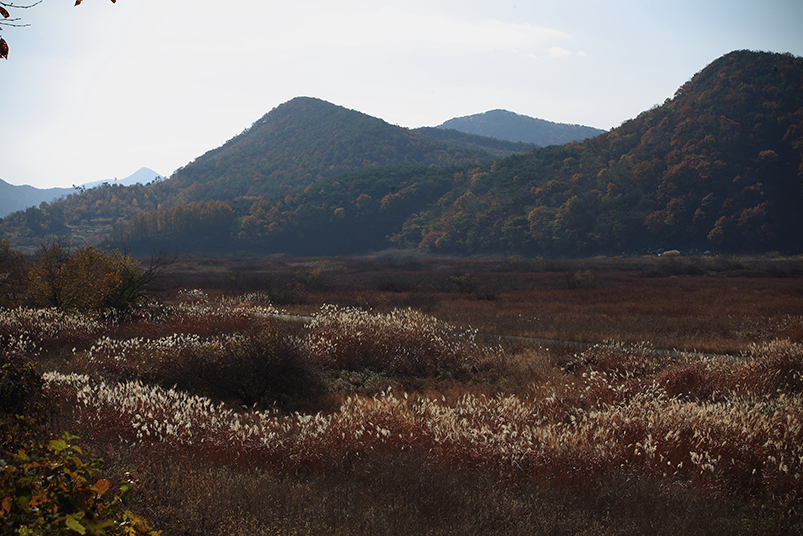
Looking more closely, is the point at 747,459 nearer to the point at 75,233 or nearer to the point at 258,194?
the point at 75,233

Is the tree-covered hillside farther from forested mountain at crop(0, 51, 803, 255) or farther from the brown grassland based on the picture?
the brown grassland

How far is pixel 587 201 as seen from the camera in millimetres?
97188

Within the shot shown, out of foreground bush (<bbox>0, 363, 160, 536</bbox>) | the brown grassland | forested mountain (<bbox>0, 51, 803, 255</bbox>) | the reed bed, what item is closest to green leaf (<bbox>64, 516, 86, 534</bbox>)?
foreground bush (<bbox>0, 363, 160, 536</bbox>)

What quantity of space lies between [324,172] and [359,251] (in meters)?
72.8

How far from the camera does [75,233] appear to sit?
14238cm

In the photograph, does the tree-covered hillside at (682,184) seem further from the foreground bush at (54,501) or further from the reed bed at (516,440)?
the foreground bush at (54,501)

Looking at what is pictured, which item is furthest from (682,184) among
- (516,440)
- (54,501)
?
(54,501)

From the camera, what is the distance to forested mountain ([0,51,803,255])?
84.6 metres

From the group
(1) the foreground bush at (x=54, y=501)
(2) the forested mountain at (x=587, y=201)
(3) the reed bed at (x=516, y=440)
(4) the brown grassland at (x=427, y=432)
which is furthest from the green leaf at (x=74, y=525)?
(2) the forested mountain at (x=587, y=201)

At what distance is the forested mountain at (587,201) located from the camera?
277 ft

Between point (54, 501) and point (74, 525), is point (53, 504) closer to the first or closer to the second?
point (54, 501)

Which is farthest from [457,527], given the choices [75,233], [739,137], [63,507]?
[75,233]

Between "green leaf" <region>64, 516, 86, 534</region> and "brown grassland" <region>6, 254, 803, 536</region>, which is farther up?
"green leaf" <region>64, 516, 86, 534</region>

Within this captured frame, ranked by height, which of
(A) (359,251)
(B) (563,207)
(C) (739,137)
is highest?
(C) (739,137)
